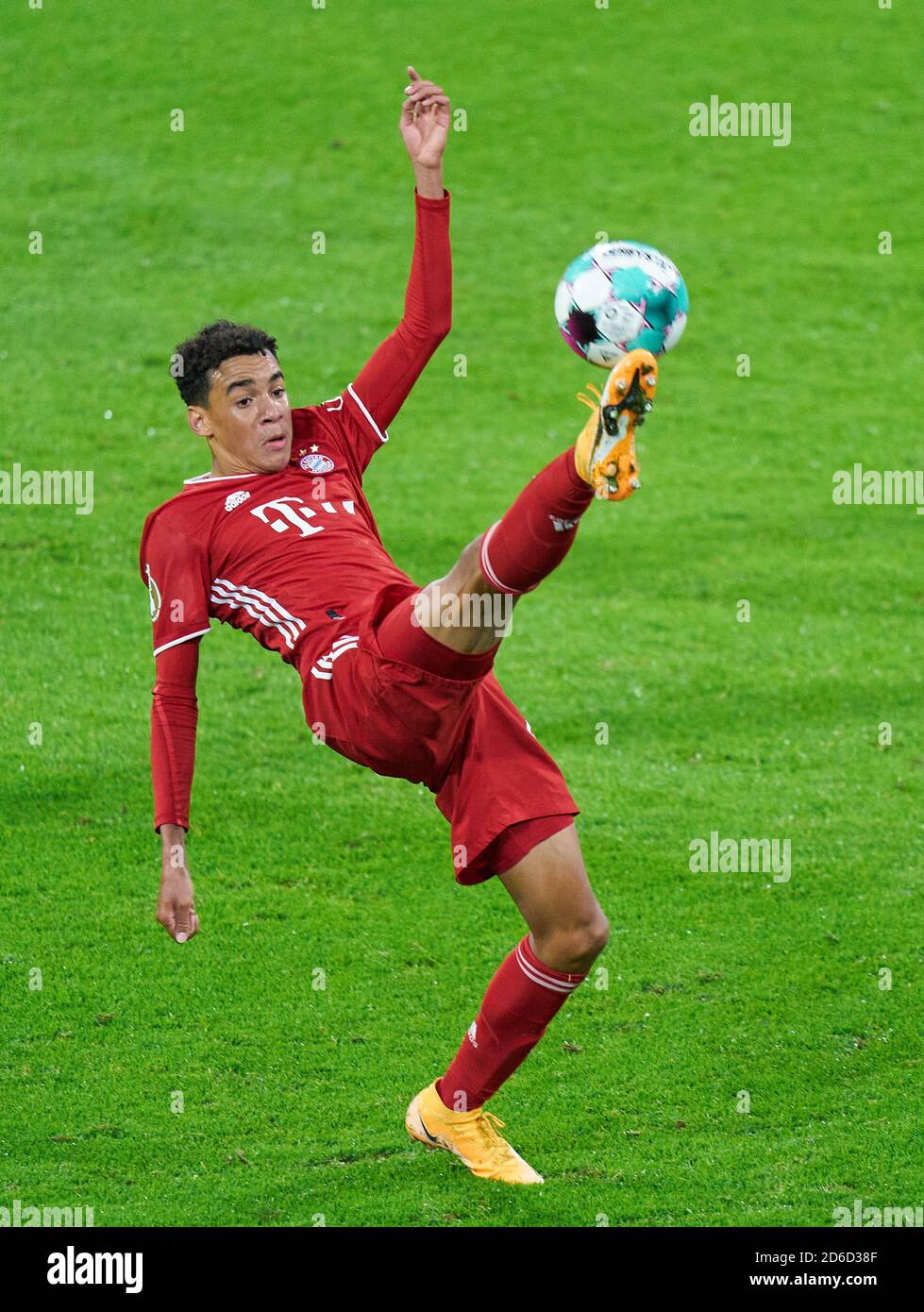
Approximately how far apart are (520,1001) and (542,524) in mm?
1758

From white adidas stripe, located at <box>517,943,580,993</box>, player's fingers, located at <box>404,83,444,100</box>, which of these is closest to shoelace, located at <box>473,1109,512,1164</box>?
white adidas stripe, located at <box>517,943,580,993</box>

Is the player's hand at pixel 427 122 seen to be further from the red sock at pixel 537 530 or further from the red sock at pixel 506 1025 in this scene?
the red sock at pixel 506 1025

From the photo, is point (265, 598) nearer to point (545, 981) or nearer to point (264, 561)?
point (264, 561)

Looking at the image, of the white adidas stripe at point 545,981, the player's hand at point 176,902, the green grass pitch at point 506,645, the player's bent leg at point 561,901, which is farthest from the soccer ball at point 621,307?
the green grass pitch at point 506,645

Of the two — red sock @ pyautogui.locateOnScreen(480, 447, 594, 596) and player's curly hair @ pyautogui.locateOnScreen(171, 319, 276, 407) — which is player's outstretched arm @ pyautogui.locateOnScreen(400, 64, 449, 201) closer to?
player's curly hair @ pyautogui.locateOnScreen(171, 319, 276, 407)

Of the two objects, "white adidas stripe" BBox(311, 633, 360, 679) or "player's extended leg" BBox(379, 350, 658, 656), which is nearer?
"player's extended leg" BBox(379, 350, 658, 656)

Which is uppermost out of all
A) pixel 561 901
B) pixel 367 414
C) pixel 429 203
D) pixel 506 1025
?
pixel 429 203

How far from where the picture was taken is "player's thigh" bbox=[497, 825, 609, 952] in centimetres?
526

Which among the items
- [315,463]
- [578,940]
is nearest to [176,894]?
[578,940]

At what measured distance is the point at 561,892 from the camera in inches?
207

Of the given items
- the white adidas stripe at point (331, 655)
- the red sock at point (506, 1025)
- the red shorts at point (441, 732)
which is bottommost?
the red sock at point (506, 1025)

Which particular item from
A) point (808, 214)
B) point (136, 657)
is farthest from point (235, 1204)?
point (808, 214)

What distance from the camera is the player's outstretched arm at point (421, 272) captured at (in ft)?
19.3
